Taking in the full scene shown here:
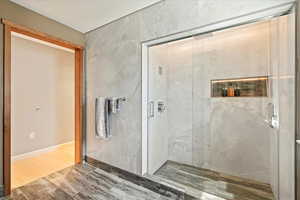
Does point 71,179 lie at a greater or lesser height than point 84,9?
lesser

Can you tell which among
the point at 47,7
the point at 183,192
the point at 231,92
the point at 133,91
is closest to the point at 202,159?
the point at 183,192

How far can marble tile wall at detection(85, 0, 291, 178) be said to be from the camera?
1464 millimetres

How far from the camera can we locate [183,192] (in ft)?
5.44

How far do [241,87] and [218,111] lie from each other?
1.58ft

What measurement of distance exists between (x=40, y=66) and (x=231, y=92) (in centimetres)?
374

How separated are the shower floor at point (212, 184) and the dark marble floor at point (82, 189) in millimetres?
350

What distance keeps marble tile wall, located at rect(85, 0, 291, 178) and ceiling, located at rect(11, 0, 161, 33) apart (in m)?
Answer: 0.11

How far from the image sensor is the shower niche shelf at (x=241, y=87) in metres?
1.96

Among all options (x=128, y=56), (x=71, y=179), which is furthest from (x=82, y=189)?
(x=128, y=56)

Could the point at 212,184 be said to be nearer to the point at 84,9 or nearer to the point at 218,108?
the point at 218,108

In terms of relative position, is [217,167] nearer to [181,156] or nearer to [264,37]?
[181,156]

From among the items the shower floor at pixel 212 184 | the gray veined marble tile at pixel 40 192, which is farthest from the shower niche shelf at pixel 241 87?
the gray veined marble tile at pixel 40 192

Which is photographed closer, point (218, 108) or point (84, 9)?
point (84, 9)

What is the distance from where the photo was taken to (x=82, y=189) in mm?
1810
